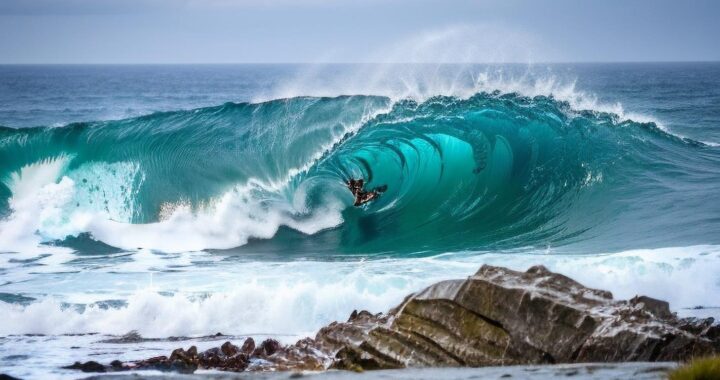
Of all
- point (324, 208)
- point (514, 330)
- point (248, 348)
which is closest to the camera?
point (514, 330)

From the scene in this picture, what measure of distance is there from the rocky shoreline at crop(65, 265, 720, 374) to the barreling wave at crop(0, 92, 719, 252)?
6.12m

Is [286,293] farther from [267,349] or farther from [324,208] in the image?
[324,208]

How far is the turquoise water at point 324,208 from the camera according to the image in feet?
33.5

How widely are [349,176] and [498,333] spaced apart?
9531 millimetres

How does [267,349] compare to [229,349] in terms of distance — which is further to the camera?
[229,349]

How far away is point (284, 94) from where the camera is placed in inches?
837

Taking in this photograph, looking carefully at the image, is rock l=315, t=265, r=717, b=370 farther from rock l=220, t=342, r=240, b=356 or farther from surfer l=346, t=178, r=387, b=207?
surfer l=346, t=178, r=387, b=207

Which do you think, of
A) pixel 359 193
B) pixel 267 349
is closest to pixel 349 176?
pixel 359 193

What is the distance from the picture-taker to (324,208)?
15.4 meters

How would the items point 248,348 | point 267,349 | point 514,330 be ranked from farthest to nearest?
point 248,348, point 267,349, point 514,330

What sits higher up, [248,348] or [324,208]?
[324,208]

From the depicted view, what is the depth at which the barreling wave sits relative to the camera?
1456cm

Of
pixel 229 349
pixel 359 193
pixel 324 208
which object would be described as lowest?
pixel 229 349

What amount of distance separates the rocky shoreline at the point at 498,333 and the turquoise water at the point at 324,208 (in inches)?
66.8
